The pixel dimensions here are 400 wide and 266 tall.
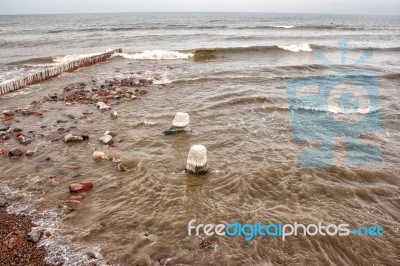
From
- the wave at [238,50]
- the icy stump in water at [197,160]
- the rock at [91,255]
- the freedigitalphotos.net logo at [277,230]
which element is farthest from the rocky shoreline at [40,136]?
the wave at [238,50]

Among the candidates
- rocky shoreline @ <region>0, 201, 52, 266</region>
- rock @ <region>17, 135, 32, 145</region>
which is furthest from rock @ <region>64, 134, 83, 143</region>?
rocky shoreline @ <region>0, 201, 52, 266</region>

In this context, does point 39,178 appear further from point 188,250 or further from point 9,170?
point 188,250

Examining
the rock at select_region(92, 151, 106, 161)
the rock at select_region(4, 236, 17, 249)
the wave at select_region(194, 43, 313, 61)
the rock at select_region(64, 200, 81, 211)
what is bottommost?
the rock at select_region(64, 200, 81, 211)

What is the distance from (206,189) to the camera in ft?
18.4

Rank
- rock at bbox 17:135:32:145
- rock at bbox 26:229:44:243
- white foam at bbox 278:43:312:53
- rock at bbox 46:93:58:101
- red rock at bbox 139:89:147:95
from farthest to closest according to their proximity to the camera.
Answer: white foam at bbox 278:43:312:53
red rock at bbox 139:89:147:95
rock at bbox 46:93:58:101
rock at bbox 17:135:32:145
rock at bbox 26:229:44:243

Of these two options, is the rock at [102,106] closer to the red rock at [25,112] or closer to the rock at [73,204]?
the red rock at [25,112]

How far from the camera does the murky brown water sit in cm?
417

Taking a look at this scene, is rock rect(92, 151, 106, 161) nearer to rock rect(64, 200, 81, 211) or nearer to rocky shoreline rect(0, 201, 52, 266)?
rock rect(64, 200, 81, 211)

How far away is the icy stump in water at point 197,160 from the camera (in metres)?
5.77

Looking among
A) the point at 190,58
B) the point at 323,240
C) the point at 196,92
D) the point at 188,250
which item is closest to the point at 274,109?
the point at 196,92

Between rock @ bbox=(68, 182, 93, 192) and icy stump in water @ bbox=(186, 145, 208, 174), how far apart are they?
7.06 ft

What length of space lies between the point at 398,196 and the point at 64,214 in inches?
262

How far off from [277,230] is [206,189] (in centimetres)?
166
